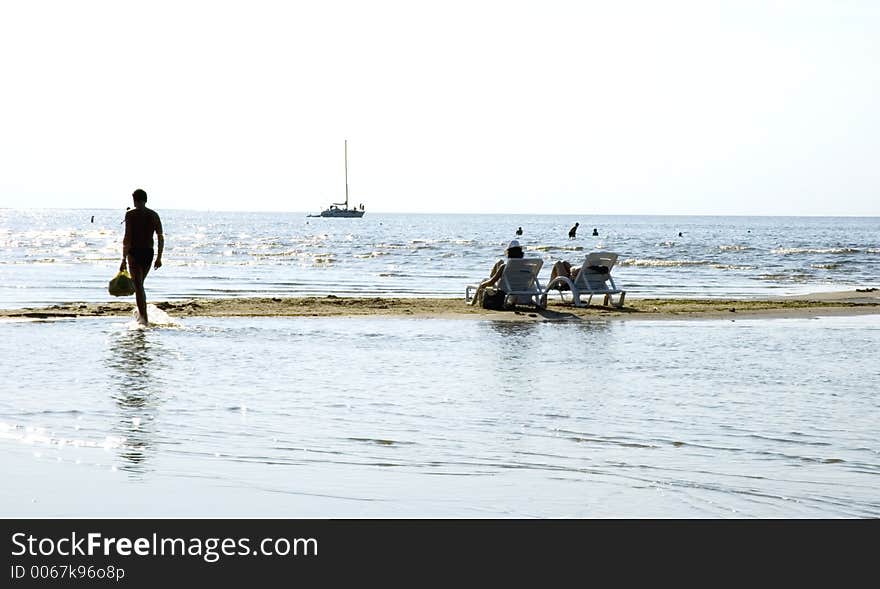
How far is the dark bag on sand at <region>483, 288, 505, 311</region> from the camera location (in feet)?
66.5

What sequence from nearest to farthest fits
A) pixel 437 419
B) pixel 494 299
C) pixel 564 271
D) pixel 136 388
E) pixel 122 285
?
pixel 437 419 → pixel 136 388 → pixel 122 285 → pixel 494 299 → pixel 564 271

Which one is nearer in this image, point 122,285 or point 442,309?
point 122,285

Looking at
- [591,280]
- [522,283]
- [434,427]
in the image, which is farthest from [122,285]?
[591,280]

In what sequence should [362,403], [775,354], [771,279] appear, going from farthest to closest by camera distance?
[771,279]
[775,354]
[362,403]

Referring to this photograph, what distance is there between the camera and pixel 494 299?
20328 millimetres

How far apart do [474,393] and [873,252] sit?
207ft

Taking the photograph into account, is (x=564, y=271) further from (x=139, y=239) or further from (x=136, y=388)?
(x=136, y=388)

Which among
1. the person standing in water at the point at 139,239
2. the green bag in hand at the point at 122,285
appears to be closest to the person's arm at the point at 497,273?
the person standing in water at the point at 139,239

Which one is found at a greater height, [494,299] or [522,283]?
[522,283]

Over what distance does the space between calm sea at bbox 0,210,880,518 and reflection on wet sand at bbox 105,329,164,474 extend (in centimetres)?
3

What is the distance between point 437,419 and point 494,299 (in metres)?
11.3
